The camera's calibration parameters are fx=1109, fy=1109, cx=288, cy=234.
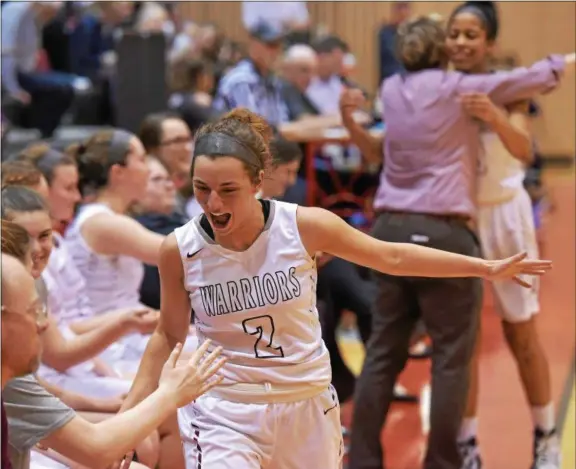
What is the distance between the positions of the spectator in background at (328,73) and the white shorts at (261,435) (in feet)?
21.0

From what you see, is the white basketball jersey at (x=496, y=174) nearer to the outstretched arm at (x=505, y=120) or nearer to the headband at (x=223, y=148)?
the outstretched arm at (x=505, y=120)

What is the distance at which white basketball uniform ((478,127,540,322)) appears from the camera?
430 centimetres

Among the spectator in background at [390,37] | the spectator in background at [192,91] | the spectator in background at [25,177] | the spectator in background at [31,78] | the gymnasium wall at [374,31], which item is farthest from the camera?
the gymnasium wall at [374,31]

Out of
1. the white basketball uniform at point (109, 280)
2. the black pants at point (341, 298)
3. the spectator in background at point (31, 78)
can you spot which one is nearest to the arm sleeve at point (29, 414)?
the white basketball uniform at point (109, 280)

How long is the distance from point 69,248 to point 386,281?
1.24 m

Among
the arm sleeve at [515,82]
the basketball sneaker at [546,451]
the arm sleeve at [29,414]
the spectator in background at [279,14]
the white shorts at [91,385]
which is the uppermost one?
the arm sleeve at [515,82]

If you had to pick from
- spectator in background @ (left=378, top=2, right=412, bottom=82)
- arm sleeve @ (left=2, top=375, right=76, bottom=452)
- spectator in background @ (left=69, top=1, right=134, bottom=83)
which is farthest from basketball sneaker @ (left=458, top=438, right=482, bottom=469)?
spectator in background @ (left=378, top=2, right=412, bottom=82)

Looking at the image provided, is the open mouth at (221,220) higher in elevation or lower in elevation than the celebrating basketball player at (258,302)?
higher

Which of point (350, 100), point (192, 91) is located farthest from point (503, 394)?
point (192, 91)

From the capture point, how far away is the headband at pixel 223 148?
2801mm

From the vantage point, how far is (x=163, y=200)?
15.6 feet

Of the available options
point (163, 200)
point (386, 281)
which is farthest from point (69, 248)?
point (386, 281)

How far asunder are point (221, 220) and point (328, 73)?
6588mm

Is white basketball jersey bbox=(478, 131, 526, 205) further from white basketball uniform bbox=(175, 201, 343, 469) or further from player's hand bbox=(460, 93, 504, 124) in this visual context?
white basketball uniform bbox=(175, 201, 343, 469)
